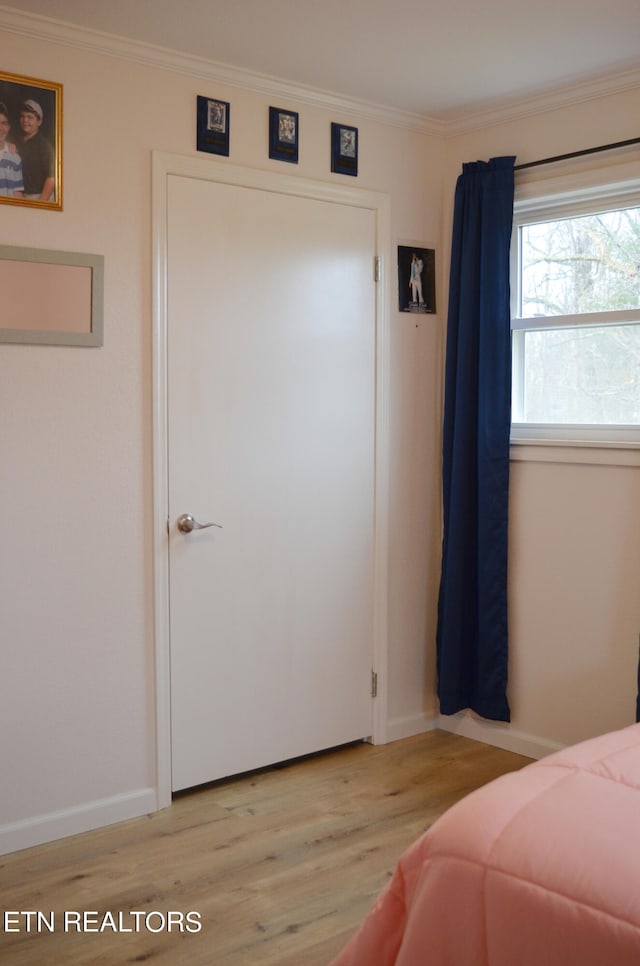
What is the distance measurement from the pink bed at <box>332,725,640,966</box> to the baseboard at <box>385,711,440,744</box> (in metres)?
1.85

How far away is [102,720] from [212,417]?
1069 mm

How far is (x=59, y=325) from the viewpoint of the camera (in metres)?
2.75

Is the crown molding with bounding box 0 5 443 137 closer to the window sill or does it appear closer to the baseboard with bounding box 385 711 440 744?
the window sill

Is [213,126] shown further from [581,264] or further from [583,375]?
[583,375]

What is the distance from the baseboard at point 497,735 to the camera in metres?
3.43

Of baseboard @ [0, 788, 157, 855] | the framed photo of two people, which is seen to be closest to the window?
the framed photo of two people

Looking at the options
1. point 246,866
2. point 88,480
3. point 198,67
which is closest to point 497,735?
point 246,866

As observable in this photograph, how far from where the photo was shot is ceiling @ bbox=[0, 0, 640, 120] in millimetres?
2588

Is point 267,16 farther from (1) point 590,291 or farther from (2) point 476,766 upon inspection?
(2) point 476,766

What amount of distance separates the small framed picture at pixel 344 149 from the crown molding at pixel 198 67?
0.21ft

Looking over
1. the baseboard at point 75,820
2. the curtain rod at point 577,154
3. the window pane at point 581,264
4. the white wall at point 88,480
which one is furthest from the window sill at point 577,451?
the baseboard at point 75,820

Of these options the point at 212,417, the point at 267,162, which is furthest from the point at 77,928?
the point at 267,162

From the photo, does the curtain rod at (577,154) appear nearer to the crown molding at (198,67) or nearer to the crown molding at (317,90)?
the crown molding at (317,90)

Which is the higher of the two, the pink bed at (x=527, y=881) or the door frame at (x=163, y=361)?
the door frame at (x=163, y=361)
